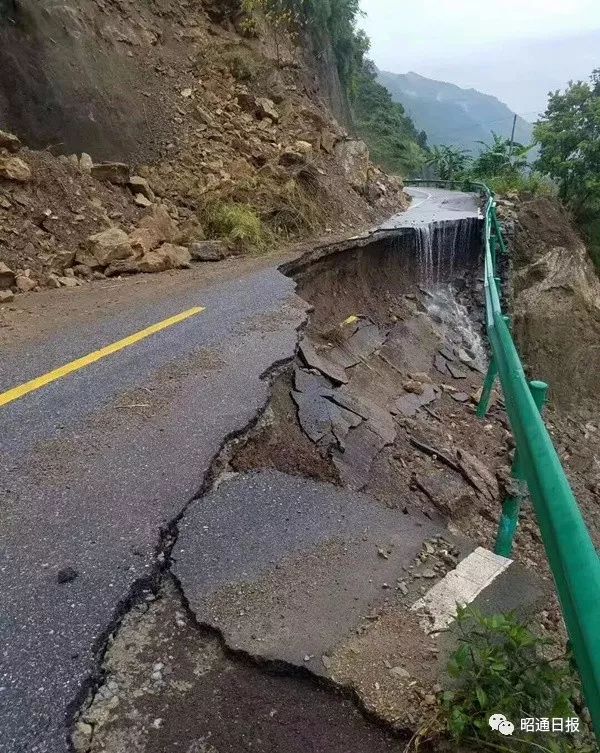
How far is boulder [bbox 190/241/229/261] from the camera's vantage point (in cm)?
829

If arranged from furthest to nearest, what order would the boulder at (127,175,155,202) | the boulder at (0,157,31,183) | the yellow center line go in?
the boulder at (127,175,155,202) < the boulder at (0,157,31,183) < the yellow center line

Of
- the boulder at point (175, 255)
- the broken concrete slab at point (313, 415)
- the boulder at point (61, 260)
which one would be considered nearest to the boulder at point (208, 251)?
the boulder at point (175, 255)

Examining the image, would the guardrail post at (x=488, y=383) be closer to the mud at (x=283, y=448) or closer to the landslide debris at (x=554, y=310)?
the mud at (x=283, y=448)

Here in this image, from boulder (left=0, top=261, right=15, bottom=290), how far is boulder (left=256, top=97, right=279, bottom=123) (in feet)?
24.1

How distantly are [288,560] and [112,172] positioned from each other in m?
7.71

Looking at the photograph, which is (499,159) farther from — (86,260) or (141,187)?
(86,260)

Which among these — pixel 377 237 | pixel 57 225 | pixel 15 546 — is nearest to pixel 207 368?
pixel 15 546

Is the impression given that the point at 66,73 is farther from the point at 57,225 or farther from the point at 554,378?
the point at 554,378

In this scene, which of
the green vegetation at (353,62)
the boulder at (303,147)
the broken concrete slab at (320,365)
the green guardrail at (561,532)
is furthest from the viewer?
the green vegetation at (353,62)

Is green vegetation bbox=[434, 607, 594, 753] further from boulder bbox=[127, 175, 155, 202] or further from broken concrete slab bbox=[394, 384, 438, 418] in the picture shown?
boulder bbox=[127, 175, 155, 202]

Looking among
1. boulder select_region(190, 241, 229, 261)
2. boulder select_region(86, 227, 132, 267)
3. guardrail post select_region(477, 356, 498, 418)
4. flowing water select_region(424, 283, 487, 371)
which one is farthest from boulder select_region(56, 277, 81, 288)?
flowing water select_region(424, 283, 487, 371)

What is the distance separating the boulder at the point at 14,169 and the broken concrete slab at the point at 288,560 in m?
6.00

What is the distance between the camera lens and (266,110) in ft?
37.9

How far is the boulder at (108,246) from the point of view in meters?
7.16
